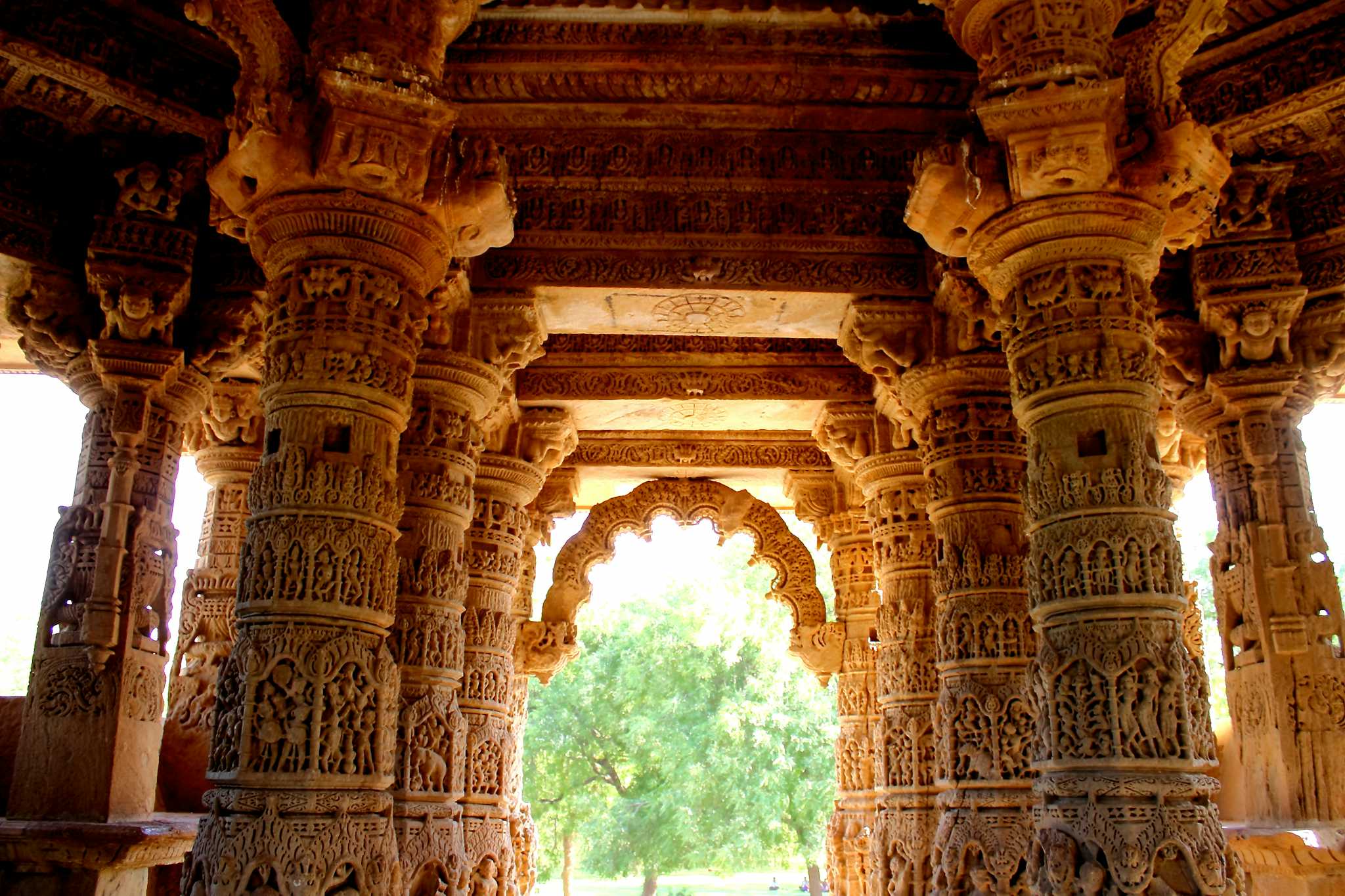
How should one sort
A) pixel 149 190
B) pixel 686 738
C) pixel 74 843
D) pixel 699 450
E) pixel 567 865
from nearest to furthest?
pixel 74 843, pixel 149 190, pixel 699 450, pixel 686 738, pixel 567 865

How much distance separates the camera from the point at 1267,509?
6.88 metres

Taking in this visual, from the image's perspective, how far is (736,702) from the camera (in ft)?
73.0

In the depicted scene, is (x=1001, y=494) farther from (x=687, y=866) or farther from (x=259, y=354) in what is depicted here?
(x=687, y=866)

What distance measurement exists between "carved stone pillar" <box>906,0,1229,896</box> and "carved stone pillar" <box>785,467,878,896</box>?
6.33 metres

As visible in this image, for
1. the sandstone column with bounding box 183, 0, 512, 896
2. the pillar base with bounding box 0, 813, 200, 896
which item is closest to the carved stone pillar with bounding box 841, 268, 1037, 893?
the sandstone column with bounding box 183, 0, 512, 896

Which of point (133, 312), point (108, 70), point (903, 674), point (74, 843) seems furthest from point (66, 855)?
point (903, 674)

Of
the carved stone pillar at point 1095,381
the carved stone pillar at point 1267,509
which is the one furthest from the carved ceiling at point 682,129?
the carved stone pillar at point 1095,381

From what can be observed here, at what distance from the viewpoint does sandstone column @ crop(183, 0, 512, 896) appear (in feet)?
14.4

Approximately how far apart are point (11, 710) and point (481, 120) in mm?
4944

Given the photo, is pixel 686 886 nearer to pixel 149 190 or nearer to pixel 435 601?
pixel 435 601

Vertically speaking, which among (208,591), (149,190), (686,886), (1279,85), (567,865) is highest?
(1279,85)

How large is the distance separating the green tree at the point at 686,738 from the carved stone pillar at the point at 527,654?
425 inches

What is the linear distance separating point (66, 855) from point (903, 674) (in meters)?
5.30

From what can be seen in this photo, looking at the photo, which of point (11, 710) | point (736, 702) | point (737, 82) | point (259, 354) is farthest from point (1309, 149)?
point (736, 702)
